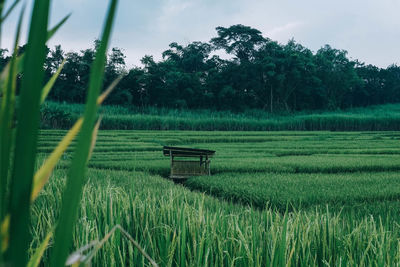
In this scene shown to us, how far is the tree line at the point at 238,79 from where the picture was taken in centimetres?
3225

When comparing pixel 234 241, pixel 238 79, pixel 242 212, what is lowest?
pixel 242 212

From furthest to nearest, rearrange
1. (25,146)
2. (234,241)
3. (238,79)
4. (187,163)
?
(238,79)
(187,163)
(234,241)
(25,146)

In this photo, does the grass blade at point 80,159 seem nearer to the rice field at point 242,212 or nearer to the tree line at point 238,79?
the rice field at point 242,212

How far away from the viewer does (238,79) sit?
37.3 metres

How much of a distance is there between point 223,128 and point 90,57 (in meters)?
12.3

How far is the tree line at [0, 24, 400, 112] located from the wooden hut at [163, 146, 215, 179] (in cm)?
2259

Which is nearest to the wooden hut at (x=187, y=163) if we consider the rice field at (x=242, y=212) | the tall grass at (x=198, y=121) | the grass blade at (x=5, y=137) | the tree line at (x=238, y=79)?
the rice field at (x=242, y=212)

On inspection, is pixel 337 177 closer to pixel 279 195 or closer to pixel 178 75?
pixel 279 195

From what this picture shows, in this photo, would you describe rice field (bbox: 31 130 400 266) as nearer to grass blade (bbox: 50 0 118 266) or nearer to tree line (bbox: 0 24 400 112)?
grass blade (bbox: 50 0 118 266)

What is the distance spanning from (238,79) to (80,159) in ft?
123

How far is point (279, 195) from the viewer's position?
18.8 ft

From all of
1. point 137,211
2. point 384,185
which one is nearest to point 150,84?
point 384,185

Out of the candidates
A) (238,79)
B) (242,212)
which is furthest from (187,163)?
(238,79)

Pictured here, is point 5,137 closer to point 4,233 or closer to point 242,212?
point 4,233
